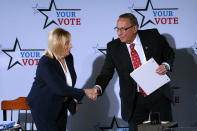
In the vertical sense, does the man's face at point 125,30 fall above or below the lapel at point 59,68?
above

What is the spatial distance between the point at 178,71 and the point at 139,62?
159cm

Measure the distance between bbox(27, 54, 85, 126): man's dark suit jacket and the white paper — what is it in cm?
64

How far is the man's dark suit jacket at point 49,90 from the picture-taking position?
3303 millimetres

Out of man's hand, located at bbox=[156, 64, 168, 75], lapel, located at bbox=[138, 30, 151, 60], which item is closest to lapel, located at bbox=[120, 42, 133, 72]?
lapel, located at bbox=[138, 30, 151, 60]

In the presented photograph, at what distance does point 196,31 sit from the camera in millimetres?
5121

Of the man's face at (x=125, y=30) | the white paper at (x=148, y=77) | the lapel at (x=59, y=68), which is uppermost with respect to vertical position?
the man's face at (x=125, y=30)

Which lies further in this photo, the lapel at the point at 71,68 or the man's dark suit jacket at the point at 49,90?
the lapel at the point at 71,68

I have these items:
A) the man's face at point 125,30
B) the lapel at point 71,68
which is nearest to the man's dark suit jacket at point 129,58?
the man's face at point 125,30

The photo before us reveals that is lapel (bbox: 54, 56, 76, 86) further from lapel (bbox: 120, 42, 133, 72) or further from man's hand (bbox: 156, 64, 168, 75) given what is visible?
man's hand (bbox: 156, 64, 168, 75)

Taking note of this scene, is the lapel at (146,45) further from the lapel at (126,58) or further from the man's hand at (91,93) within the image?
the man's hand at (91,93)

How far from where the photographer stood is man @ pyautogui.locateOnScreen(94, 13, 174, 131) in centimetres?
358

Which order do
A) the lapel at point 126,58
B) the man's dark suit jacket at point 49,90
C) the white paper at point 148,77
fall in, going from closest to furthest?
the man's dark suit jacket at point 49,90 → the white paper at point 148,77 → the lapel at point 126,58

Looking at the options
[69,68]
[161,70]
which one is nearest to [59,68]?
[69,68]

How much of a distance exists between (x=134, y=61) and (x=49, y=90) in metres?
0.92
